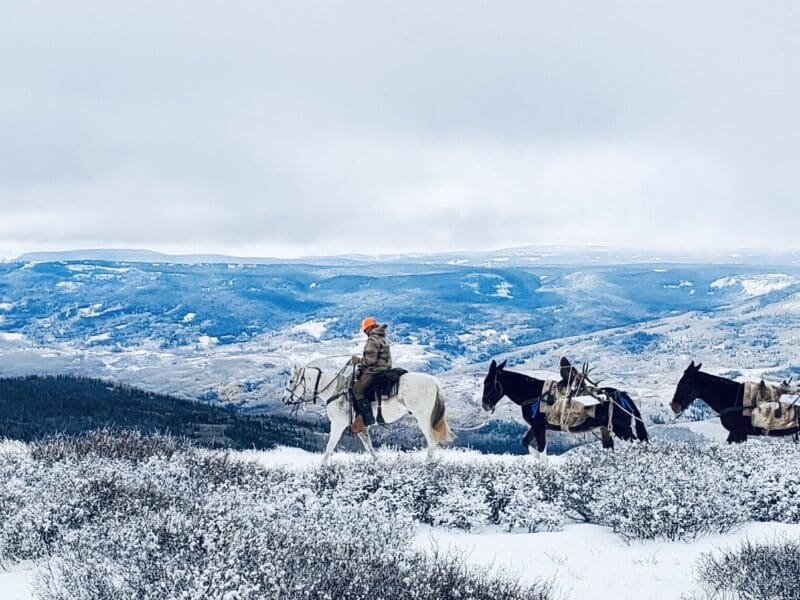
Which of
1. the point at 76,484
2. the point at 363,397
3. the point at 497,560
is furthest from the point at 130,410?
the point at 497,560

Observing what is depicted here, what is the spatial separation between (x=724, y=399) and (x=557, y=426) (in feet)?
10.8

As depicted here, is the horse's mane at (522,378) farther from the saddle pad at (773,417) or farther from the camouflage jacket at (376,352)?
the saddle pad at (773,417)

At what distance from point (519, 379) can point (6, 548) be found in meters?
9.18

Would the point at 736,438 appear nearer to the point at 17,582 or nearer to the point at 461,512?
the point at 461,512

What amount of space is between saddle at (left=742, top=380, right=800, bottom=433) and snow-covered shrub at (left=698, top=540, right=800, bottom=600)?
574 cm

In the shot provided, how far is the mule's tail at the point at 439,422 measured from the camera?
13.4 meters

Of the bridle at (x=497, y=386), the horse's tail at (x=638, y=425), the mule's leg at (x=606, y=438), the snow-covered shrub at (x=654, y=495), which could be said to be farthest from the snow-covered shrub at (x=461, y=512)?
the horse's tail at (x=638, y=425)

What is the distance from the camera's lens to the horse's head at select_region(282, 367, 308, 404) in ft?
46.9

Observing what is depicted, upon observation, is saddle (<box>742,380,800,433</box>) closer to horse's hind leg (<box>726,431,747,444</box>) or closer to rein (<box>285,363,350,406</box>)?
horse's hind leg (<box>726,431,747,444</box>)

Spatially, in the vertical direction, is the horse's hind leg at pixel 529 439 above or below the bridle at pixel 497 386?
below

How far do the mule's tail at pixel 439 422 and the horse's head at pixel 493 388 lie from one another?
914 millimetres

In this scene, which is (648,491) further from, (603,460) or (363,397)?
(363,397)

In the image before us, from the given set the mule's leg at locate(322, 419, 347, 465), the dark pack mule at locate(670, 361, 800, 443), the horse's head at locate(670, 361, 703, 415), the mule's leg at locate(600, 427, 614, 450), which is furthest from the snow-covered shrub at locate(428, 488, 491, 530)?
the horse's head at locate(670, 361, 703, 415)

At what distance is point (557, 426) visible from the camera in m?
12.5
